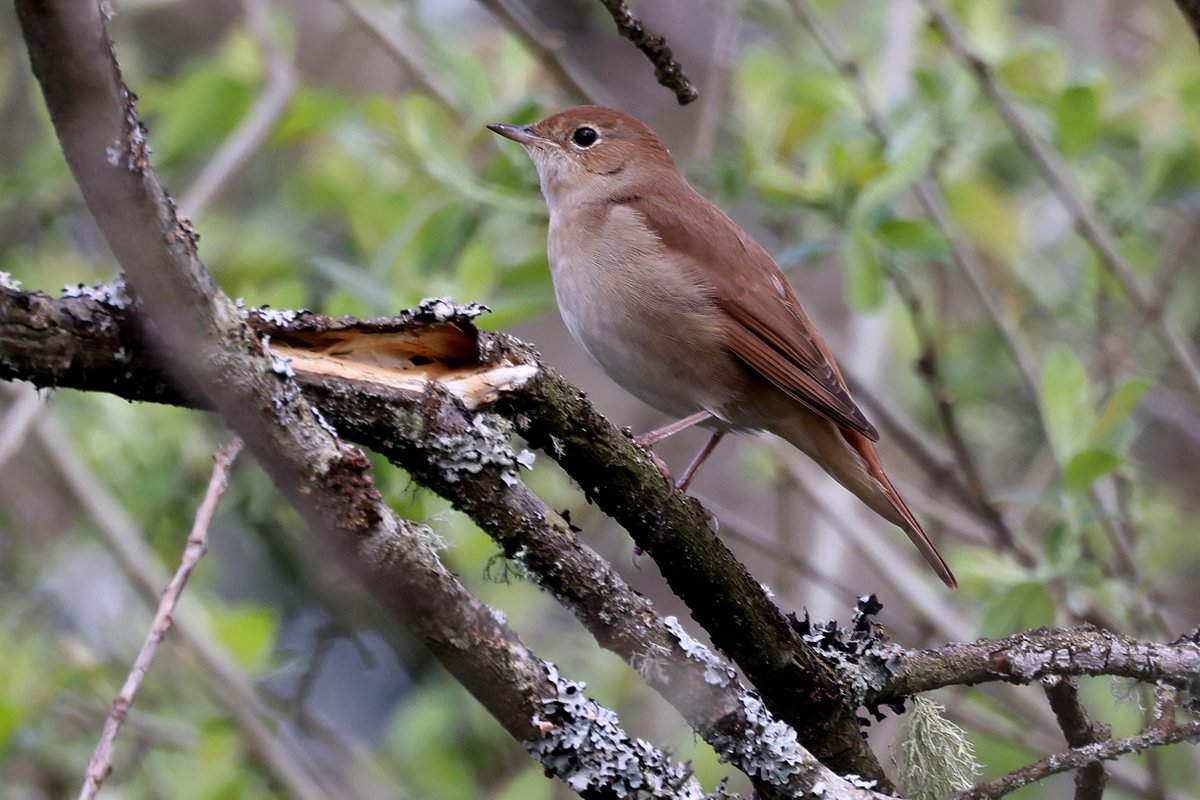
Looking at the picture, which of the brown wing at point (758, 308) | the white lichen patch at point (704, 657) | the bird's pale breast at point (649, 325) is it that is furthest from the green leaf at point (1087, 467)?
the white lichen patch at point (704, 657)

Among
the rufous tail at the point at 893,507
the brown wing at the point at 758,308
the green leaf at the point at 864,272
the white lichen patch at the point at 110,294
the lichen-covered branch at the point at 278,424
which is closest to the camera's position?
the lichen-covered branch at the point at 278,424

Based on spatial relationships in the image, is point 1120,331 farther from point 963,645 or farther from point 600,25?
point 963,645

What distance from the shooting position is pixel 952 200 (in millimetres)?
5480

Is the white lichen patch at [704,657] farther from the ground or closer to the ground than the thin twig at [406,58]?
closer to the ground

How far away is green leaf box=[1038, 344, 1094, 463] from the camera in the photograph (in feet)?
12.4

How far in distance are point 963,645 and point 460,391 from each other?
3.43ft

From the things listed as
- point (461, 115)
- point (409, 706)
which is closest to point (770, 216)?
point (461, 115)

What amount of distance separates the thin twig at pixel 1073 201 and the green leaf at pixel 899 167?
39 cm

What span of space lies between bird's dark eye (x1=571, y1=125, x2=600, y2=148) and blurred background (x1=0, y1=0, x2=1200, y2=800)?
166 millimetres

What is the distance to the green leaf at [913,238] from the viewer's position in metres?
4.04

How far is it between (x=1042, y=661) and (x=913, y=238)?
206 centimetres

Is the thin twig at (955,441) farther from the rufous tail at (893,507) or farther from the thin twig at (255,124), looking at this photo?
the thin twig at (255,124)

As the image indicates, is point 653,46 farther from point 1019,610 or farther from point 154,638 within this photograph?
point 1019,610

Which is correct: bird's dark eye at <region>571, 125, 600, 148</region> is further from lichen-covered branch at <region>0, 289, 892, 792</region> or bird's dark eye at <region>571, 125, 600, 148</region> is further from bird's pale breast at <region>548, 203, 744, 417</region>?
lichen-covered branch at <region>0, 289, 892, 792</region>
